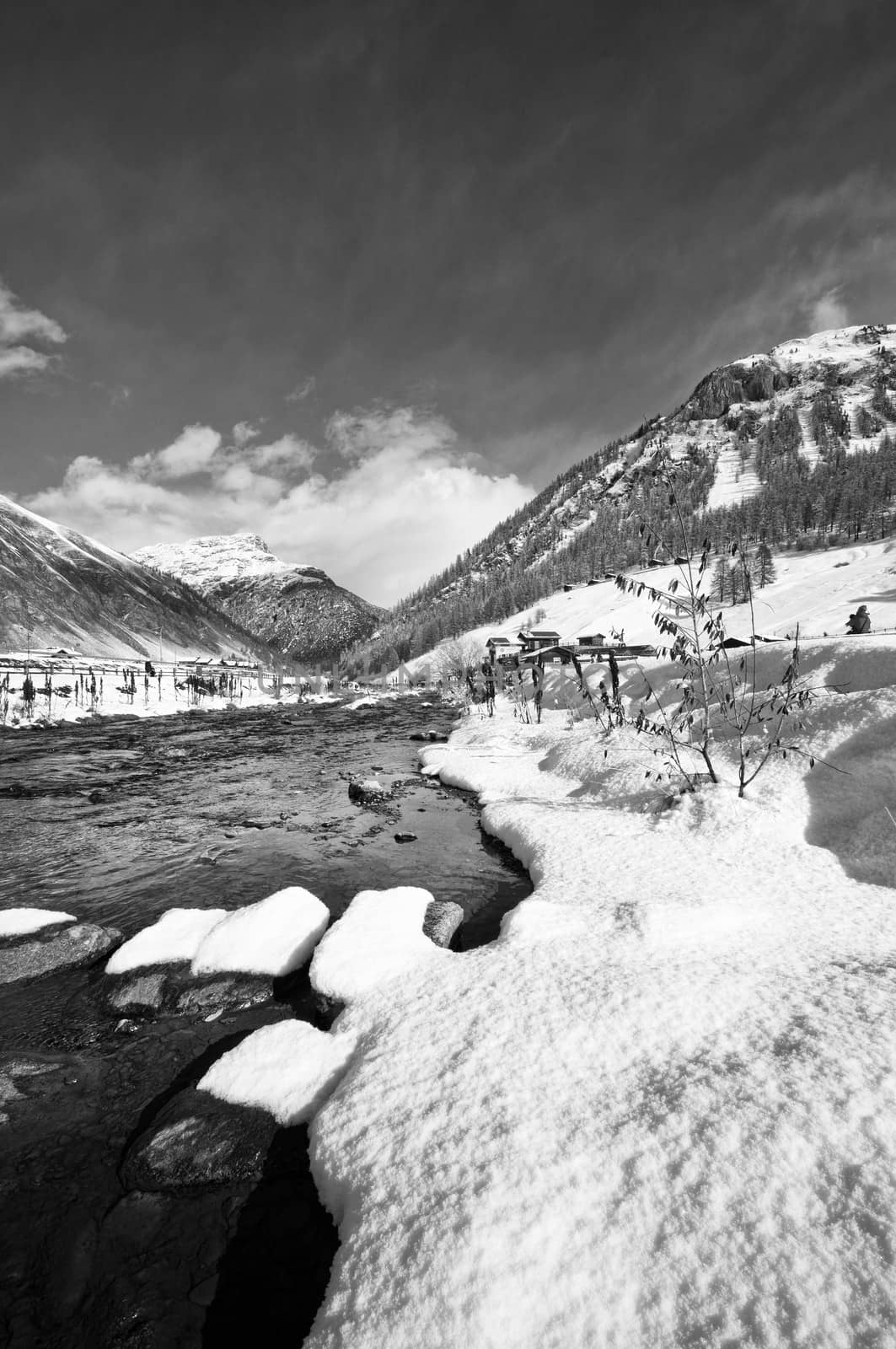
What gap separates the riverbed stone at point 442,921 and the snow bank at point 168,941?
3.40 meters

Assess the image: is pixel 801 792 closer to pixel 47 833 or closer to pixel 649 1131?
pixel 649 1131

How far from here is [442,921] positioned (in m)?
8.27

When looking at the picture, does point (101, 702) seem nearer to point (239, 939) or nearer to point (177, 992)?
point (239, 939)

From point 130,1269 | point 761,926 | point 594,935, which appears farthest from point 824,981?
point 130,1269

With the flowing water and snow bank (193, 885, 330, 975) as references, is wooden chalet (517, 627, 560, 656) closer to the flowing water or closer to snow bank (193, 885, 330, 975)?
A: the flowing water

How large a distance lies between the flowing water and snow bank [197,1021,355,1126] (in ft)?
0.90

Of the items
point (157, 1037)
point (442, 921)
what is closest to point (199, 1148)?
point (157, 1037)

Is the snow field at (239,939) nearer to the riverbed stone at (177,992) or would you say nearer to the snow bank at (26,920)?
the riverbed stone at (177,992)

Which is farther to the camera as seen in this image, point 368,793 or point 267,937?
point 368,793

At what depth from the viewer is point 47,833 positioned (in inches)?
575

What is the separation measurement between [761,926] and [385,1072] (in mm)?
4917

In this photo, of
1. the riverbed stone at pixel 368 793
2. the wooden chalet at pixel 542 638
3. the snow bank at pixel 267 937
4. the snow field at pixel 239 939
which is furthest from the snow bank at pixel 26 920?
the wooden chalet at pixel 542 638

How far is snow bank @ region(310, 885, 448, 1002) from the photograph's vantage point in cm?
642

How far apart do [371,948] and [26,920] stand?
20.7 feet
